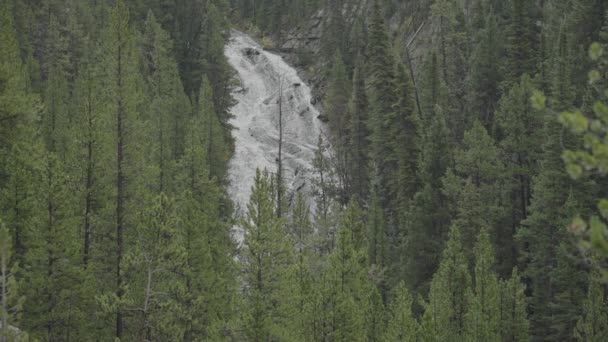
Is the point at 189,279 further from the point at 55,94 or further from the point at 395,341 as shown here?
the point at 55,94

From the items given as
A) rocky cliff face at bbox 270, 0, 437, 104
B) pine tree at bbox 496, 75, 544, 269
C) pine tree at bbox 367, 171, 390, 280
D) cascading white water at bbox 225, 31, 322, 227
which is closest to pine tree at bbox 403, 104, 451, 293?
pine tree at bbox 367, 171, 390, 280

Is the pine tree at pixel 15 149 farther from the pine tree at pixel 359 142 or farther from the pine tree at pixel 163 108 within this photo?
the pine tree at pixel 359 142

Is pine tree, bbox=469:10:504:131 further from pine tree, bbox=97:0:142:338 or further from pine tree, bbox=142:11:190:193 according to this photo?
pine tree, bbox=97:0:142:338

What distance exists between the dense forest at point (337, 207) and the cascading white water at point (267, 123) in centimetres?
592

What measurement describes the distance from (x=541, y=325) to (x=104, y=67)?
22.3 meters

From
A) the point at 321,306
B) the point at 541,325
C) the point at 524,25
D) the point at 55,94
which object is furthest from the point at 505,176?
the point at 55,94

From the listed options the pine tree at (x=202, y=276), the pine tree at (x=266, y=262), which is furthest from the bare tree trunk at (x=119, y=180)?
the pine tree at (x=266, y=262)

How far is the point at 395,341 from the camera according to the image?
18.6 m

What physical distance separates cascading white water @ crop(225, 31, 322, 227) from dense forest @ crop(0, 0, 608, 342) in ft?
19.4

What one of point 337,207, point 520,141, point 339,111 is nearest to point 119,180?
point 337,207

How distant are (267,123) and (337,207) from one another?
3206 centimetres

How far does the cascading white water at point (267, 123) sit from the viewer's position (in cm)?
5384

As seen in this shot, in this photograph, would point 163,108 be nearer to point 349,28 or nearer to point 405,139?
point 405,139

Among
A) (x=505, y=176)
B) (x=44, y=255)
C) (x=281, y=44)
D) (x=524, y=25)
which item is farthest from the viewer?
(x=281, y=44)
